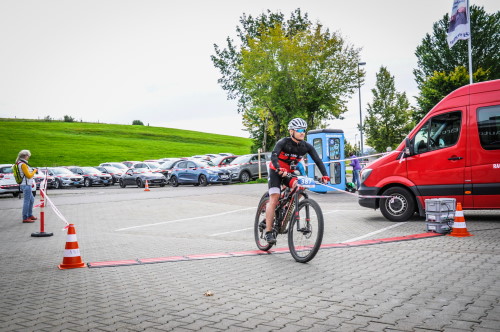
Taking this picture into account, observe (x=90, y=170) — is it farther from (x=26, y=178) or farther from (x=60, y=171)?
(x=26, y=178)

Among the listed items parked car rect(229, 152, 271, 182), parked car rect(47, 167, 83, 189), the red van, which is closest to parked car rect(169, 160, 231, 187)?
parked car rect(229, 152, 271, 182)

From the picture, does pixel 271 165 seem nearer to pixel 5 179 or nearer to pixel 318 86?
pixel 5 179

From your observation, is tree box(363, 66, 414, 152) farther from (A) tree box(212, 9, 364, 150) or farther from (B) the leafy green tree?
(A) tree box(212, 9, 364, 150)

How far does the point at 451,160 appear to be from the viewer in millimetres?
9875

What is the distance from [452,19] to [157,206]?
15.3 meters

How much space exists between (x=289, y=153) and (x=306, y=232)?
123cm

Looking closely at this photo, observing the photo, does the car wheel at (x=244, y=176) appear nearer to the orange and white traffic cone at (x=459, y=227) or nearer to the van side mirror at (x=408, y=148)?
the van side mirror at (x=408, y=148)

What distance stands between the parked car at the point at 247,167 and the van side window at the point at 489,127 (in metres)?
20.3

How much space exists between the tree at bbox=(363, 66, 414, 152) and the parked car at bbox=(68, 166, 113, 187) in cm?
2980

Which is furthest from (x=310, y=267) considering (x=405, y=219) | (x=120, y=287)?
(x=405, y=219)

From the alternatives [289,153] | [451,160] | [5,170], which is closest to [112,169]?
[5,170]

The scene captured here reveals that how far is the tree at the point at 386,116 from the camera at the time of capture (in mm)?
54031

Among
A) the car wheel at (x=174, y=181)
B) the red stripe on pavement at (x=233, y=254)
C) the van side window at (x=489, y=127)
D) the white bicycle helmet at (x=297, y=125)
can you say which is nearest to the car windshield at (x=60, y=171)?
the car wheel at (x=174, y=181)

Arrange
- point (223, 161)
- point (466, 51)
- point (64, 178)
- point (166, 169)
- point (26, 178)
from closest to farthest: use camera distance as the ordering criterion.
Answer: point (26, 178) < point (223, 161) < point (166, 169) < point (64, 178) < point (466, 51)
